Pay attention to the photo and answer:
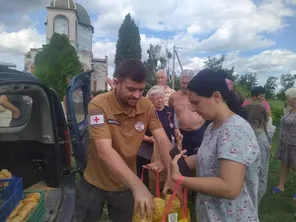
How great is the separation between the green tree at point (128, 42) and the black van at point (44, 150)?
42340 mm

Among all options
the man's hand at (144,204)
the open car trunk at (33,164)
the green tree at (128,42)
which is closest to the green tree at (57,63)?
the green tree at (128,42)

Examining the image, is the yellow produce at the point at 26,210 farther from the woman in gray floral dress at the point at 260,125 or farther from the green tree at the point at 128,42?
the green tree at the point at 128,42

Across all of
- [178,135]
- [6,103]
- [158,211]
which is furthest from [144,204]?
[6,103]

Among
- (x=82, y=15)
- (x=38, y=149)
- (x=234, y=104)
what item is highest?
(x=82, y=15)

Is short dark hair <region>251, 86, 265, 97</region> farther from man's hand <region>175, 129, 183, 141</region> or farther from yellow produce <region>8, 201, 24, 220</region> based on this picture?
yellow produce <region>8, 201, 24, 220</region>

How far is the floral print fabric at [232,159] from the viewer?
1654 millimetres

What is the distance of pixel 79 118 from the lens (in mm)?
5098

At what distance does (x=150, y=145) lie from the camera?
4445 millimetres

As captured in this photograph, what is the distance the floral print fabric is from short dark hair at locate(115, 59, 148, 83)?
698mm

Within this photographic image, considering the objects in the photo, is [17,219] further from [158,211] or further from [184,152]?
[184,152]

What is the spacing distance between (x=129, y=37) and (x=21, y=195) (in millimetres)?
45055

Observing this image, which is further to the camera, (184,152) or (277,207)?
(277,207)

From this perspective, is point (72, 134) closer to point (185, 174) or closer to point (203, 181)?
point (185, 174)

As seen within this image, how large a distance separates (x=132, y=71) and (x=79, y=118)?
2938 millimetres
